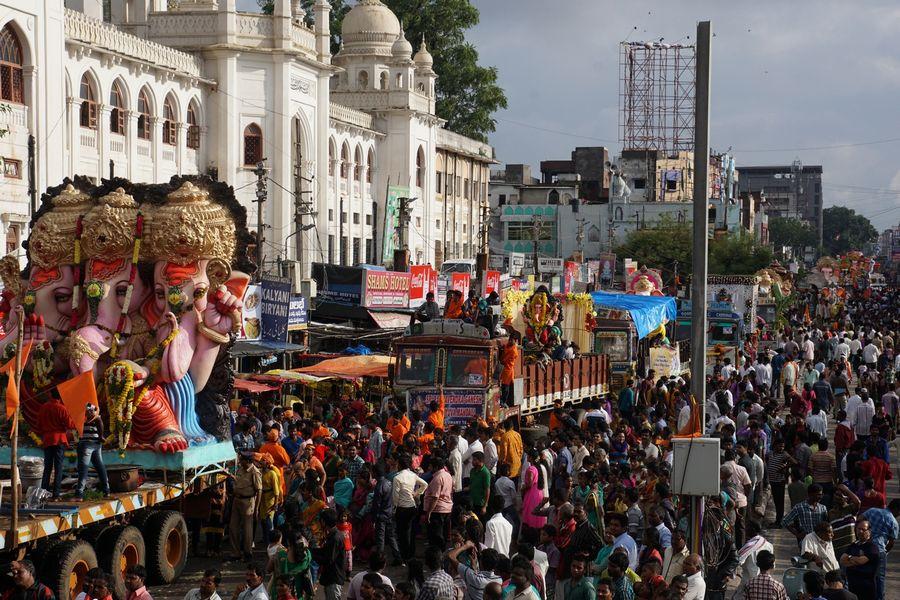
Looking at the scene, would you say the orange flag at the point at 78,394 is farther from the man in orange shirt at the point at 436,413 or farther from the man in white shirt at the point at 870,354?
the man in white shirt at the point at 870,354

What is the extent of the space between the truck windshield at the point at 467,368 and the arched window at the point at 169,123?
2487 cm

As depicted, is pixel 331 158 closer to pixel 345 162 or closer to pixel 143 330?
pixel 345 162

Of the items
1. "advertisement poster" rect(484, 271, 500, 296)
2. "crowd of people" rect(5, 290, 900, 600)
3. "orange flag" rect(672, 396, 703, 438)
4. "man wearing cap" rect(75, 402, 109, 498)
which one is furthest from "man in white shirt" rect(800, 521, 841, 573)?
"advertisement poster" rect(484, 271, 500, 296)

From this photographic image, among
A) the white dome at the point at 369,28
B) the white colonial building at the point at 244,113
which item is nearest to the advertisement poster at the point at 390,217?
the white colonial building at the point at 244,113

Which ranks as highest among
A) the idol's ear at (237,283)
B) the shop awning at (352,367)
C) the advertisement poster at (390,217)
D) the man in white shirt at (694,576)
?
the advertisement poster at (390,217)

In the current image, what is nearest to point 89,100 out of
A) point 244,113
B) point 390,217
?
point 244,113

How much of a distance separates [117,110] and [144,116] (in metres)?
Answer: 1.63

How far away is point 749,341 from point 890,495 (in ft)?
71.8

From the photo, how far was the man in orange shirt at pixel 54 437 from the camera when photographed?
13961 millimetres

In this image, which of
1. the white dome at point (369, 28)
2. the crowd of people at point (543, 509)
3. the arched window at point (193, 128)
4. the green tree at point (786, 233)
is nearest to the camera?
the crowd of people at point (543, 509)

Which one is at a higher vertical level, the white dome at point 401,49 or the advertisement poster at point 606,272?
the white dome at point 401,49

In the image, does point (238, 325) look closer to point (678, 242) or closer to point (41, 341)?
point (41, 341)

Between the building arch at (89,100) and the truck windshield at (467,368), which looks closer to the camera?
the truck windshield at (467,368)

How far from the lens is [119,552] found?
1377cm
